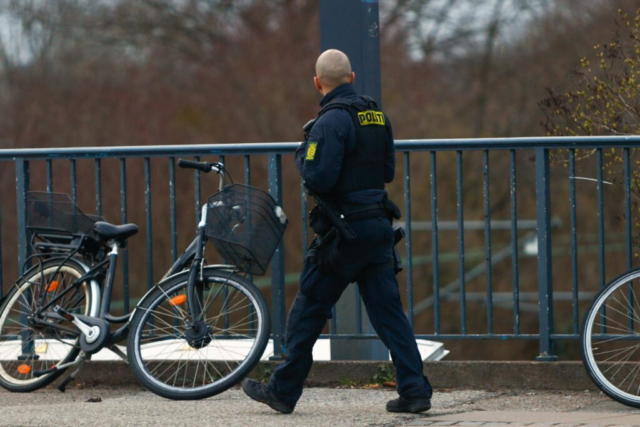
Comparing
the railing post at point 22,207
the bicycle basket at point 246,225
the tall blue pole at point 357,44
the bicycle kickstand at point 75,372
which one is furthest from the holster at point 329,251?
the railing post at point 22,207

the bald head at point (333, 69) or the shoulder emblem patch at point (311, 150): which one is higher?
the bald head at point (333, 69)

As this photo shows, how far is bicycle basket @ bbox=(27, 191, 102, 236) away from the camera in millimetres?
6562

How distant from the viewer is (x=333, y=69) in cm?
555

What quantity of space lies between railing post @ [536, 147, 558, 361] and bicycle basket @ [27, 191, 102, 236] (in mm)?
2397

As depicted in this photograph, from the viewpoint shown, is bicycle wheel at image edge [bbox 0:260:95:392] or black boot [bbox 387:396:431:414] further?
bicycle wheel at image edge [bbox 0:260:95:392]

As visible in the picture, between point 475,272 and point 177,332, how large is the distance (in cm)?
788

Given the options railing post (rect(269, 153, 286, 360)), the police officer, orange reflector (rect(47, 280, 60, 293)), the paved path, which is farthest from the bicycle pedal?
the police officer

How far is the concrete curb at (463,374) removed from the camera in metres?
6.36

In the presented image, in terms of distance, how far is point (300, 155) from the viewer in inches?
218

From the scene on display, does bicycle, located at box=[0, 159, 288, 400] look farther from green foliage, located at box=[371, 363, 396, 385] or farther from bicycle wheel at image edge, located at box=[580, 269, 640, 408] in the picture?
bicycle wheel at image edge, located at box=[580, 269, 640, 408]

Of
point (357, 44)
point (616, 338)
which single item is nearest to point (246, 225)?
point (357, 44)

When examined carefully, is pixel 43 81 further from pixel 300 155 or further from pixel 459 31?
pixel 300 155

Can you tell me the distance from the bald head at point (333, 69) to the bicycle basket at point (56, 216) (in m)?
1.73

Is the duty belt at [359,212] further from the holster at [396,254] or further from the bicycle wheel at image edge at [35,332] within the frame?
the bicycle wheel at image edge at [35,332]
